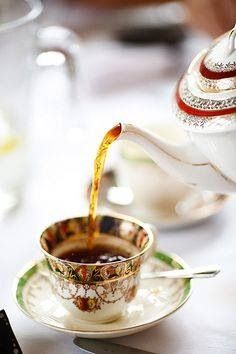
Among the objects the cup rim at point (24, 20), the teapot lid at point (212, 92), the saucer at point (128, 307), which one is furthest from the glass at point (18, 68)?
the teapot lid at point (212, 92)

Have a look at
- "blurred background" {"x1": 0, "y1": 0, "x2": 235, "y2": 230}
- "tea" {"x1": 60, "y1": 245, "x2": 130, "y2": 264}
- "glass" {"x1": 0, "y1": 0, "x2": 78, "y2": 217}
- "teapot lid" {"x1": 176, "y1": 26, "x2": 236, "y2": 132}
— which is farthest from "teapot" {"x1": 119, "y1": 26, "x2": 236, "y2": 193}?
"glass" {"x1": 0, "y1": 0, "x2": 78, "y2": 217}

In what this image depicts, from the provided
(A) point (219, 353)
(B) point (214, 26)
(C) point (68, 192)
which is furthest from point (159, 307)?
(B) point (214, 26)

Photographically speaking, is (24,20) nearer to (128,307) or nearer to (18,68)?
(18,68)

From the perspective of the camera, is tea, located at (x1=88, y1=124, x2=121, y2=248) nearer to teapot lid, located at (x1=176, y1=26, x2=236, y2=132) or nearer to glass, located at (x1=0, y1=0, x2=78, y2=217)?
teapot lid, located at (x1=176, y1=26, x2=236, y2=132)

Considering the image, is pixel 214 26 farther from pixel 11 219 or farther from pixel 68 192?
pixel 11 219

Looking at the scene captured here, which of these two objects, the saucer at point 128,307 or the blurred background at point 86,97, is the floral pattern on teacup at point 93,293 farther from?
the blurred background at point 86,97

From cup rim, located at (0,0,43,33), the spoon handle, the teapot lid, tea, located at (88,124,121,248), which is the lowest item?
the spoon handle

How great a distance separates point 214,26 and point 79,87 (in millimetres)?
316

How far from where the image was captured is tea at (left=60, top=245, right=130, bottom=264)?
84cm

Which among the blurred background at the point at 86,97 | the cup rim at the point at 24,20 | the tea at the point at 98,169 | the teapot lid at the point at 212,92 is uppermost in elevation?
the teapot lid at the point at 212,92

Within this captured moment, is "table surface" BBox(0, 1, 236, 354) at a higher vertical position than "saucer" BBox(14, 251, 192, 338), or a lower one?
lower

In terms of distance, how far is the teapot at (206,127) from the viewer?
0.75m

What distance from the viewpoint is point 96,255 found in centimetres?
86

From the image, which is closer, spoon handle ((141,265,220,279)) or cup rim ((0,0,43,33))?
spoon handle ((141,265,220,279))
